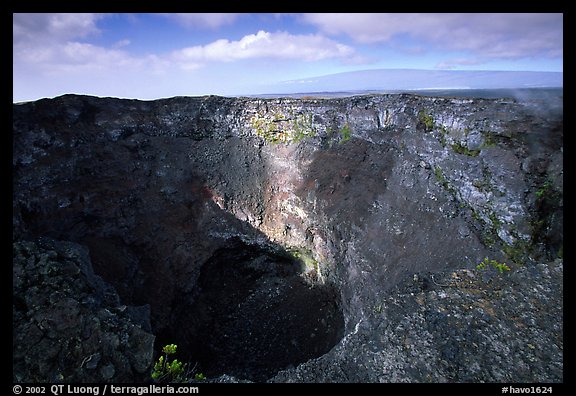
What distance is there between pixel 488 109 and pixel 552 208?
4.95 meters

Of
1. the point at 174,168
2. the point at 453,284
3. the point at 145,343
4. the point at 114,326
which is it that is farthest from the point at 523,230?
the point at 174,168

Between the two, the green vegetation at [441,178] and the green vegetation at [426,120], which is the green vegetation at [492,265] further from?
the green vegetation at [426,120]

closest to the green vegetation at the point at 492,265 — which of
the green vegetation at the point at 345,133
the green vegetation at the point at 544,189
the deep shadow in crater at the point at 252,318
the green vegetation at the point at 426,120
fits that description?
the green vegetation at the point at 544,189

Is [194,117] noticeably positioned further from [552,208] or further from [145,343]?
[552,208]

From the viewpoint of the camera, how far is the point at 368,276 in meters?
13.5

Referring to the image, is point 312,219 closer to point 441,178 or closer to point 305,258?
point 305,258

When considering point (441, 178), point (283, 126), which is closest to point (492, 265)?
point (441, 178)

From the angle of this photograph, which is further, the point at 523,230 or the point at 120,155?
the point at 120,155

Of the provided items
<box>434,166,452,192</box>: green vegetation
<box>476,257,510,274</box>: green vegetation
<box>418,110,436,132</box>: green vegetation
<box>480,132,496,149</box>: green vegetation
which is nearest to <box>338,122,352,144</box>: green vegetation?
<box>418,110,436,132</box>: green vegetation

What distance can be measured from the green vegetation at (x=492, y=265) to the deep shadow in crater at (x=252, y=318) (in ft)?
20.5

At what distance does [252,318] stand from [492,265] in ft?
36.3

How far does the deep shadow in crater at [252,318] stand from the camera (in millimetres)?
14062

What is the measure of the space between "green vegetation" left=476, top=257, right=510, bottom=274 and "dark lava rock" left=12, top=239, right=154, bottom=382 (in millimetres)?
11221

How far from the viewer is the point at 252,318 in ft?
52.9
